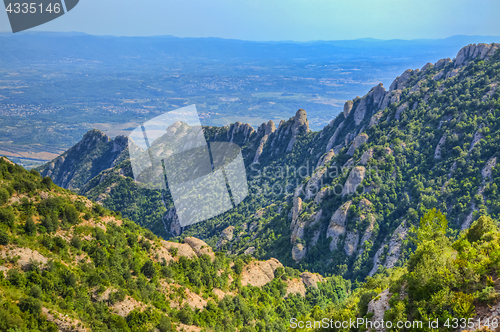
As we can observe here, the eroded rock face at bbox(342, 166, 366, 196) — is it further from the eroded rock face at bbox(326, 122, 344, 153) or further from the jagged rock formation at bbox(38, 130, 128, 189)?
the jagged rock formation at bbox(38, 130, 128, 189)

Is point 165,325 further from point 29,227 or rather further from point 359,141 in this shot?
point 359,141

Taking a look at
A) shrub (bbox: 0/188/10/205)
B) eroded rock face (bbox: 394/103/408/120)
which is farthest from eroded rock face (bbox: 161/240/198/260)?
eroded rock face (bbox: 394/103/408/120)

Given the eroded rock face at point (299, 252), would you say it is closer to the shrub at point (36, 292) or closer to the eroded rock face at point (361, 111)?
the shrub at point (36, 292)

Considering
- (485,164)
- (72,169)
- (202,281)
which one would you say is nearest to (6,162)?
(202,281)

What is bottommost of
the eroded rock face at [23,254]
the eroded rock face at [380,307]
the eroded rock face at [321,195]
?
the eroded rock face at [321,195]

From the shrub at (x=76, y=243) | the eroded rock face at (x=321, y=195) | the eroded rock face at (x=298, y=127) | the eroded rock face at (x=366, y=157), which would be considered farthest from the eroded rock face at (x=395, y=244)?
the eroded rock face at (x=298, y=127)

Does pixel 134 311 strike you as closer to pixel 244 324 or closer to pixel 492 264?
pixel 244 324

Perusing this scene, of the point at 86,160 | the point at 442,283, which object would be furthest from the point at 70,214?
the point at 86,160
